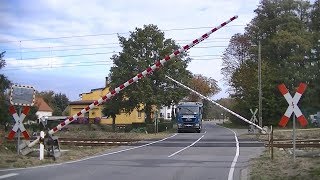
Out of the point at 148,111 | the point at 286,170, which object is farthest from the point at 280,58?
the point at 286,170

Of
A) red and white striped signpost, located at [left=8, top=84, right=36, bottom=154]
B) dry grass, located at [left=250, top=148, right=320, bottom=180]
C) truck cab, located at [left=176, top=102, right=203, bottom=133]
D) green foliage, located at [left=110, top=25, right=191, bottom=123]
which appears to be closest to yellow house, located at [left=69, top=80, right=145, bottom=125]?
green foliage, located at [left=110, top=25, right=191, bottom=123]

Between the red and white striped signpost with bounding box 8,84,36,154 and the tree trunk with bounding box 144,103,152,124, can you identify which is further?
the tree trunk with bounding box 144,103,152,124

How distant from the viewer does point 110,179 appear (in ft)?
40.7

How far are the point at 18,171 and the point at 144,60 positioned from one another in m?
42.2

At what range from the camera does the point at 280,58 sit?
68.7m

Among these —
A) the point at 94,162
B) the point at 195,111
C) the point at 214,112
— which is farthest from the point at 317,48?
the point at 214,112

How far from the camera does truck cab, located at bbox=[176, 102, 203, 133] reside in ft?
160

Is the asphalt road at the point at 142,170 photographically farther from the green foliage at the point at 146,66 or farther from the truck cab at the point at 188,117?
the green foliage at the point at 146,66

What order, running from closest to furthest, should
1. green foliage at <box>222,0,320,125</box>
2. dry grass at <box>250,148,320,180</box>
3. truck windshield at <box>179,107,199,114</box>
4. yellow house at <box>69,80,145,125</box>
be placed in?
dry grass at <box>250,148,320,180</box> < truck windshield at <box>179,107,199,114</box> < green foliage at <box>222,0,320,125</box> < yellow house at <box>69,80,145,125</box>

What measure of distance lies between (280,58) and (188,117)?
25.8 metres

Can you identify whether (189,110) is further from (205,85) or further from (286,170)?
(205,85)

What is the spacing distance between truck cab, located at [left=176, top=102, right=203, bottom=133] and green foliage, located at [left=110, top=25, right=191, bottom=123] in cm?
579

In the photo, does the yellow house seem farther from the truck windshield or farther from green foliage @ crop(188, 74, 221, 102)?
green foliage @ crop(188, 74, 221, 102)

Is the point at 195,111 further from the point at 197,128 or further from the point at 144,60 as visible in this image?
the point at 144,60
